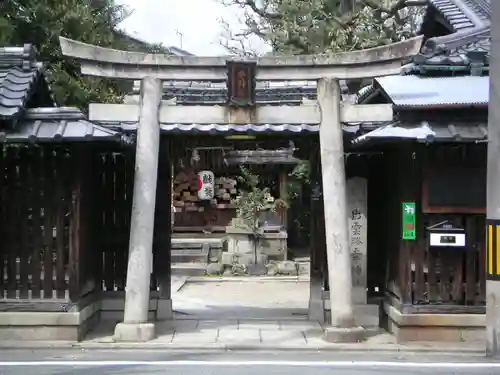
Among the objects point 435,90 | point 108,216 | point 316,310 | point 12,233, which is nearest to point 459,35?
point 435,90

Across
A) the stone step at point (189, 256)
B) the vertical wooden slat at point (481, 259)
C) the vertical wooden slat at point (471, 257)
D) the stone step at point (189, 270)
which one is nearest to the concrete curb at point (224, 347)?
the vertical wooden slat at point (481, 259)

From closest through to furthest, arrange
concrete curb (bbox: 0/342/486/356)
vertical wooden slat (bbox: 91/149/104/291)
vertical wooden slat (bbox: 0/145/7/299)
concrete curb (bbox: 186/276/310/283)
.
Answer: concrete curb (bbox: 0/342/486/356) → vertical wooden slat (bbox: 0/145/7/299) → vertical wooden slat (bbox: 91/149/104/291) → concrete curb (bbox: 186/276/310/283)

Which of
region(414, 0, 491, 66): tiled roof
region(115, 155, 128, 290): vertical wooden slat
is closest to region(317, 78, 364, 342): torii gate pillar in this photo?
region(414, 0, 491, 66): tiled roof

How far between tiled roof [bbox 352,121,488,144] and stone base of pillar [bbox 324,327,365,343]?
9.93 ft

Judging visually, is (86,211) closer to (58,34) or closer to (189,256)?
(58,34)

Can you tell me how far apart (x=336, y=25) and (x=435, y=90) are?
1107 centimetres

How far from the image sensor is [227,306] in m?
15.6

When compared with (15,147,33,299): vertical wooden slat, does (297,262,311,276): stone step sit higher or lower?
lower

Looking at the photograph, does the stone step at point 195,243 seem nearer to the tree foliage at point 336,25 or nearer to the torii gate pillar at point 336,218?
the tree foliage at point 336,25

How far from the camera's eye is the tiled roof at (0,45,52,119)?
10.5 metres

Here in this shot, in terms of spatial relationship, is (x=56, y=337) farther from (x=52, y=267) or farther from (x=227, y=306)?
(x=227, y=306)

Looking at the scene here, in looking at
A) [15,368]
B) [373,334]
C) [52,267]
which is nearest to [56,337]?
[52,267]

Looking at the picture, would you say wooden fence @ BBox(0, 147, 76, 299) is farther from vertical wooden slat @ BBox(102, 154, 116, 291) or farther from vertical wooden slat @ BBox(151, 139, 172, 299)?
vertical wooden slat @ BBox(151, 139, 172, 299)

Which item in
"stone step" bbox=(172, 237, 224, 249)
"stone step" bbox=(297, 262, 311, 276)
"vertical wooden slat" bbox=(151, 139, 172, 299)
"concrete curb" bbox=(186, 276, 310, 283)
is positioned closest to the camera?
"vertical wooden slat" bbox=(151, 139, 172, 299)
